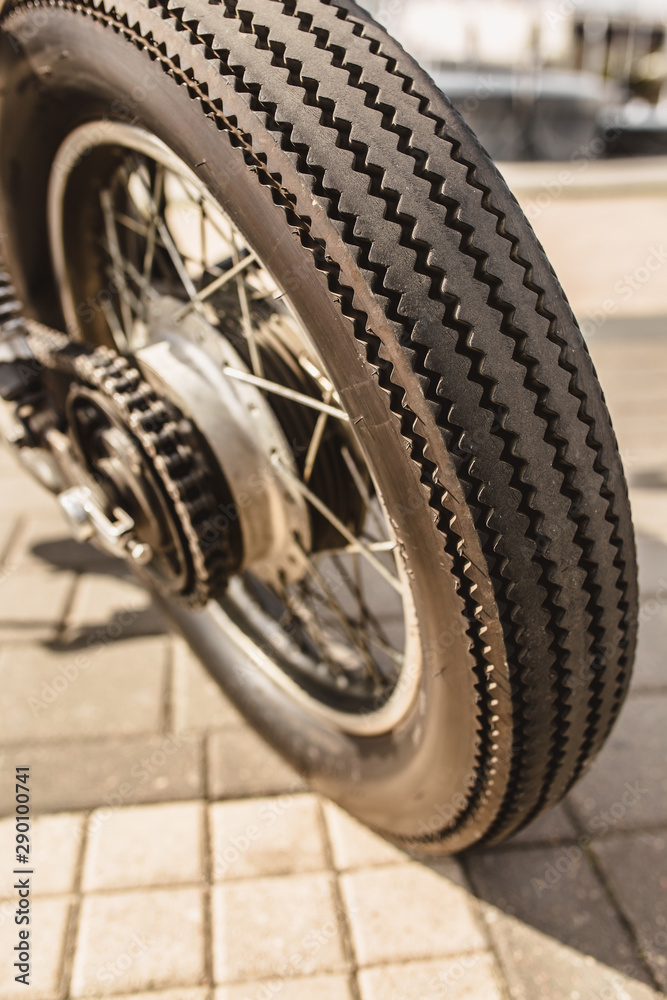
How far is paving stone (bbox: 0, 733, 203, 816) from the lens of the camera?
1534 millimetres

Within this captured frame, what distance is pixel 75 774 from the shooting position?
159 cm

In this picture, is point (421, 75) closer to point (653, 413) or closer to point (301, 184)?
point (301, 184)

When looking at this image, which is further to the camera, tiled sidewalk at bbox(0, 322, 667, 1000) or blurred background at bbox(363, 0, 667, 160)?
blurred background at bbox(363, 0, 667, 160)

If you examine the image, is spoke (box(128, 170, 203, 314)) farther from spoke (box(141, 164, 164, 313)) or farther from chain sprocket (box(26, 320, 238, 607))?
chain sprocket (box(26, 320, 238, 607))

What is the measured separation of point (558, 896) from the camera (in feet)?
4.40

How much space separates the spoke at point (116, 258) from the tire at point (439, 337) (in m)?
0.53

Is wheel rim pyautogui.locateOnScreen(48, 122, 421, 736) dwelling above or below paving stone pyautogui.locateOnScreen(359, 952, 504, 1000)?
above

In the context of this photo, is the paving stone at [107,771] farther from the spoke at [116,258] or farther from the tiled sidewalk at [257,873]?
the spoke at [116,258]

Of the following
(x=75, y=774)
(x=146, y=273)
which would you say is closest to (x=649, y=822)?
Answer: (x=75, y=774)

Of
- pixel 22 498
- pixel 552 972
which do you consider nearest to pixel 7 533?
pixel 22 498

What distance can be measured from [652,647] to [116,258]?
1483 mm

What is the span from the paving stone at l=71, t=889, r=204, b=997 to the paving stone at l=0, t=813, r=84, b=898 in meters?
0.07

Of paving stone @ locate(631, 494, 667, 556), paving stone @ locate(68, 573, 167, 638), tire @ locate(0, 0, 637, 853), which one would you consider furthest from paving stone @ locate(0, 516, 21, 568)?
paving stone @ locate(631, 494, 667, 556)

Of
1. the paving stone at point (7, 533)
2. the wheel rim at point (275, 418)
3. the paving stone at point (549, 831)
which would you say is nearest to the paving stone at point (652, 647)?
the paving stone at point (549, 831)
